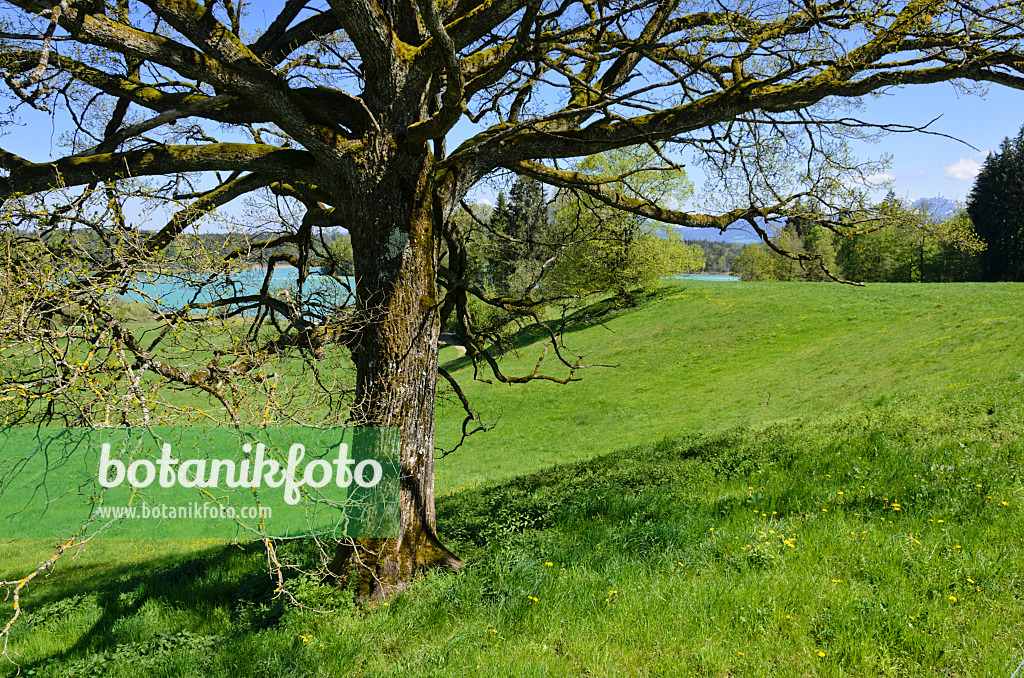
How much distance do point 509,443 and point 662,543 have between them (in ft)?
48.4

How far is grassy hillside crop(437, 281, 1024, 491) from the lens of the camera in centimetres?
1484

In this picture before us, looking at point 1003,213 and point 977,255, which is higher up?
point 1003,213

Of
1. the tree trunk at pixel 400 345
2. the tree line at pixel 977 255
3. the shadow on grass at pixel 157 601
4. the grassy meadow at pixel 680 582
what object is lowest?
the shadow on grass at pixel 157 601

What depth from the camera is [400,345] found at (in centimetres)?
506

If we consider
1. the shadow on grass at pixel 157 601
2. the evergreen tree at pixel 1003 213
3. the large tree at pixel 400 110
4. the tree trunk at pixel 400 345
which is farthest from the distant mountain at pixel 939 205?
the evergreen tree at pixel 1003 213

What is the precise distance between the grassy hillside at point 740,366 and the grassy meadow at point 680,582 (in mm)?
5207

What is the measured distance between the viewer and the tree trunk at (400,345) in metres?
4.98

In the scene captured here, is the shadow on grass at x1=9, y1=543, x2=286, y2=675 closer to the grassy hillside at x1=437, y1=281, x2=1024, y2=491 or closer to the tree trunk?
the tree trunk

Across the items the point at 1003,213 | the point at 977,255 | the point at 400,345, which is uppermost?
the point at 1003,213

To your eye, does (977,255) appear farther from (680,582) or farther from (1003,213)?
(680,582)

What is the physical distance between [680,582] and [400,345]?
9.95 feet

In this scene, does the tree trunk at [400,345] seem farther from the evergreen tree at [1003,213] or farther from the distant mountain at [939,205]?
the evergreen tree at [1003,213]

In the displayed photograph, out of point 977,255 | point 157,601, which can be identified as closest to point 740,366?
point 157,601

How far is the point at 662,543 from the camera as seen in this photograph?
479 centimetres
